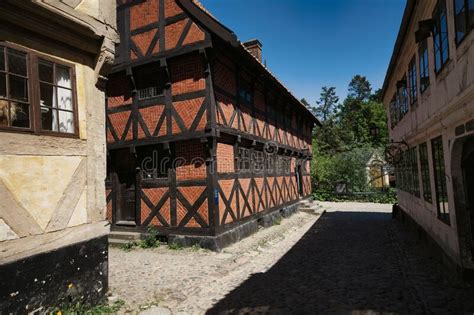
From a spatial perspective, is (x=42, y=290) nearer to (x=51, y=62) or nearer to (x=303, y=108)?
(x=51, y=62)

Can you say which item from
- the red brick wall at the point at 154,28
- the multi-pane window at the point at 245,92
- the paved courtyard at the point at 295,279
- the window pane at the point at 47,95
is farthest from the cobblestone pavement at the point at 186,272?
the red brick wall at the point at 154,28

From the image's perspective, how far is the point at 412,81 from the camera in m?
9.28

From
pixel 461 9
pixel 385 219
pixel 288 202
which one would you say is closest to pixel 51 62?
pixel 461 9

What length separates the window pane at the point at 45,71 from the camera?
4.56 meters

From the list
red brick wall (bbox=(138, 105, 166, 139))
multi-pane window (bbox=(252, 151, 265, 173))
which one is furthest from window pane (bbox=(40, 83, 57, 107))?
multi-pane window (bbox=(252, 151, 265, 173))

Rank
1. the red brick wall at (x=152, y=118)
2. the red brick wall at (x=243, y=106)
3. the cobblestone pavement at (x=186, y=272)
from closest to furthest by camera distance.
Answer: the cobblestone pavement at (x=186, y=272) → the red brick wall at (x=243, y=106) → the red brick wall at (x=152, y=118)

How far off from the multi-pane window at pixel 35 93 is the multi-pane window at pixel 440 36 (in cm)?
668

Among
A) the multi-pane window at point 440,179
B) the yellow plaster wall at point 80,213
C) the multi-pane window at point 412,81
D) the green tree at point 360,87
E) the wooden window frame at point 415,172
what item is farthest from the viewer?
the green tree at point 360,87

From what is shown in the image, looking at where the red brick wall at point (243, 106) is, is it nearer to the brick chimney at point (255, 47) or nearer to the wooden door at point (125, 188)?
the brick chimney at point (255, 47)

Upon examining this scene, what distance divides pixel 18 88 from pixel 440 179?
8.20 m

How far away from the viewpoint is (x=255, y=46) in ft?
51.1

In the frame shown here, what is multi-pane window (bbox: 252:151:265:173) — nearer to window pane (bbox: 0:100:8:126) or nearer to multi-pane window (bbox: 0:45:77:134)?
multi-pane window (bbox: 0:45:77:134)

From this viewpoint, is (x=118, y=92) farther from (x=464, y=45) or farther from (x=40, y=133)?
(x=464, y=45)

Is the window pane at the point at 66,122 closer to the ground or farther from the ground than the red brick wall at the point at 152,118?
closer to the ground
